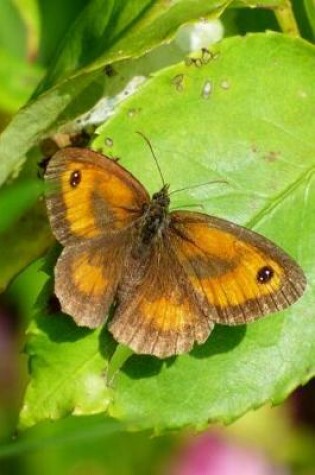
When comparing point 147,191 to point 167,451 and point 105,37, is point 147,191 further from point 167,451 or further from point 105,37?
point 167,451

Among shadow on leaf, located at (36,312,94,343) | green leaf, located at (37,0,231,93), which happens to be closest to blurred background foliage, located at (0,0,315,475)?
green leaf, located at (37,0,231,93)

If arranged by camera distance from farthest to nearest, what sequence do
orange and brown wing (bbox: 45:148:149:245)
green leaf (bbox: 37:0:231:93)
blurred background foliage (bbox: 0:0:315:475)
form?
blurred background foliage (bbox: 0:0:315:475), orange and brown wing (bbox: 45:148:149:245), green leaf (bbox: 37:0:231:93)

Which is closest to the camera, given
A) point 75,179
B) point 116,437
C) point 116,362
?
point 116,362

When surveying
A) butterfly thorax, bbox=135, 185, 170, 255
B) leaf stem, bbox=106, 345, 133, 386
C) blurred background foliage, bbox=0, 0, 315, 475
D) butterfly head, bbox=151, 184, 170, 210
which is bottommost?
blurred background foliage, bbox=0, 0, 315, 475

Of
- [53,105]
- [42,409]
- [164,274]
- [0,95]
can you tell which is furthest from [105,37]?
[0,95]

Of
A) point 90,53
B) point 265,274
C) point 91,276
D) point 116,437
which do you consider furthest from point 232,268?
point 116,437

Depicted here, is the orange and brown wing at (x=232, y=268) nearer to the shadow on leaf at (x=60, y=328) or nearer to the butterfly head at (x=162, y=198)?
the butterfly head at (x=162, y=198)

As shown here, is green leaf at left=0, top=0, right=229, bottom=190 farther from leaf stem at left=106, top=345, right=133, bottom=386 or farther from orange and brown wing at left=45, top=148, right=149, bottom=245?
leaf stem at left=106, top=345, right=133, bottom=386

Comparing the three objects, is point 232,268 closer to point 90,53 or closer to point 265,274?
point 265,274
